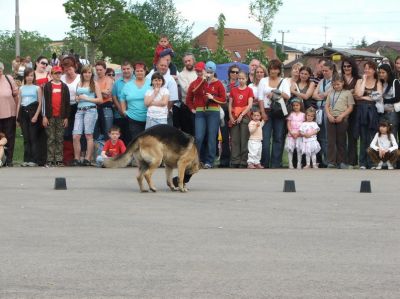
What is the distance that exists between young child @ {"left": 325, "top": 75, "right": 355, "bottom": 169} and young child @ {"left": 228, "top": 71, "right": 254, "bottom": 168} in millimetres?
1570

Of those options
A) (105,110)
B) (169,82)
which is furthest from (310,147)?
(105,110)

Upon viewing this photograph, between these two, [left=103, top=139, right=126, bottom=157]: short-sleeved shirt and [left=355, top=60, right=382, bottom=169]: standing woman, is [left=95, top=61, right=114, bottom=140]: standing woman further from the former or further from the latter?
[left=355, top=60, right=382, bottom=169]: standing woman

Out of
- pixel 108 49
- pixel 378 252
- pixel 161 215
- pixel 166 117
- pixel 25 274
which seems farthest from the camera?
pixel 108 49

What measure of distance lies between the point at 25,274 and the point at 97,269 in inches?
23.9

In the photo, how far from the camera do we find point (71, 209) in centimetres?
1288

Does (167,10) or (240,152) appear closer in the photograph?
(240,152)

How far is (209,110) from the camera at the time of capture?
64.3ft

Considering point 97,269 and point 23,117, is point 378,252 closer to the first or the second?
point 97,269

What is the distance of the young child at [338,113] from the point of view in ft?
65.0

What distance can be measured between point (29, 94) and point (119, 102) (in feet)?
5.88

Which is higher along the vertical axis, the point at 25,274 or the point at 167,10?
the point at 167,10

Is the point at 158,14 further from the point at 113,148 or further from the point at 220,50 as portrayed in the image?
the point at 113,148

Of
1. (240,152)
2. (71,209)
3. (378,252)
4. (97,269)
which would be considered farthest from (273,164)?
(97,269)

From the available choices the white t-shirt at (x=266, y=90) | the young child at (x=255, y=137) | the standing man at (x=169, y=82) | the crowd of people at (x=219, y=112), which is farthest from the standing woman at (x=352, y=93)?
the standing man at (x=169, y=82)
